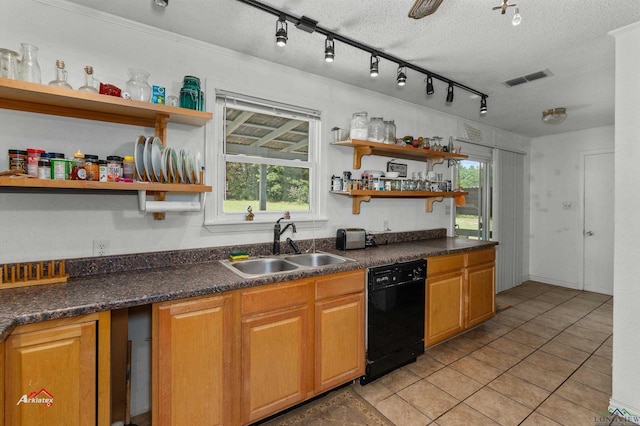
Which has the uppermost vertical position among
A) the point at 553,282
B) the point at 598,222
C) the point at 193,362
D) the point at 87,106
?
the point at 87,106

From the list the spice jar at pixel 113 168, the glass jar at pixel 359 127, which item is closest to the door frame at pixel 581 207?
the glass jar at pixel 359 127

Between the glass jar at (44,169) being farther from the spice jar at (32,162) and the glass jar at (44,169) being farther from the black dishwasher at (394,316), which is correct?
the black dishwasher at (394,316)

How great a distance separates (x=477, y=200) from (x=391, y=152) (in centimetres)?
212

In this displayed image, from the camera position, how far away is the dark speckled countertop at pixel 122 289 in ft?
4.13

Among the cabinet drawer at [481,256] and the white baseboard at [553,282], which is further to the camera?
the white baseboard at [553,282]

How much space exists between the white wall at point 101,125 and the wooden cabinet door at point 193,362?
2.25 ft

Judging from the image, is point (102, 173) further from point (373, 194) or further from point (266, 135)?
point (373, 194)

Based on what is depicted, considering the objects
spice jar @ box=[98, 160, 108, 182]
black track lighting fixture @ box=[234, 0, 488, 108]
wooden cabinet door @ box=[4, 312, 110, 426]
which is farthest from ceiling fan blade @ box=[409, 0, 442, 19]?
wooden cabinet door @ box=[4, 312, 110, 426]

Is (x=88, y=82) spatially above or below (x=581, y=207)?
above

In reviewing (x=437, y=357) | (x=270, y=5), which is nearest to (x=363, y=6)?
(x=270, y=5)

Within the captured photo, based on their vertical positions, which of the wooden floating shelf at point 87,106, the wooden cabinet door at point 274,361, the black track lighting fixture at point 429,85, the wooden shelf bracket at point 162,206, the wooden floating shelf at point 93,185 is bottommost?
the wooden cabinet door at point 274,361

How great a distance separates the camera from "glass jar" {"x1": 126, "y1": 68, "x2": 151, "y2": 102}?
5.99 ft

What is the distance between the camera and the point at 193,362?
1.60 meters

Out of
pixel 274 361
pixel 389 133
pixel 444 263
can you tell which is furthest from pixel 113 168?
pixel 444 263
